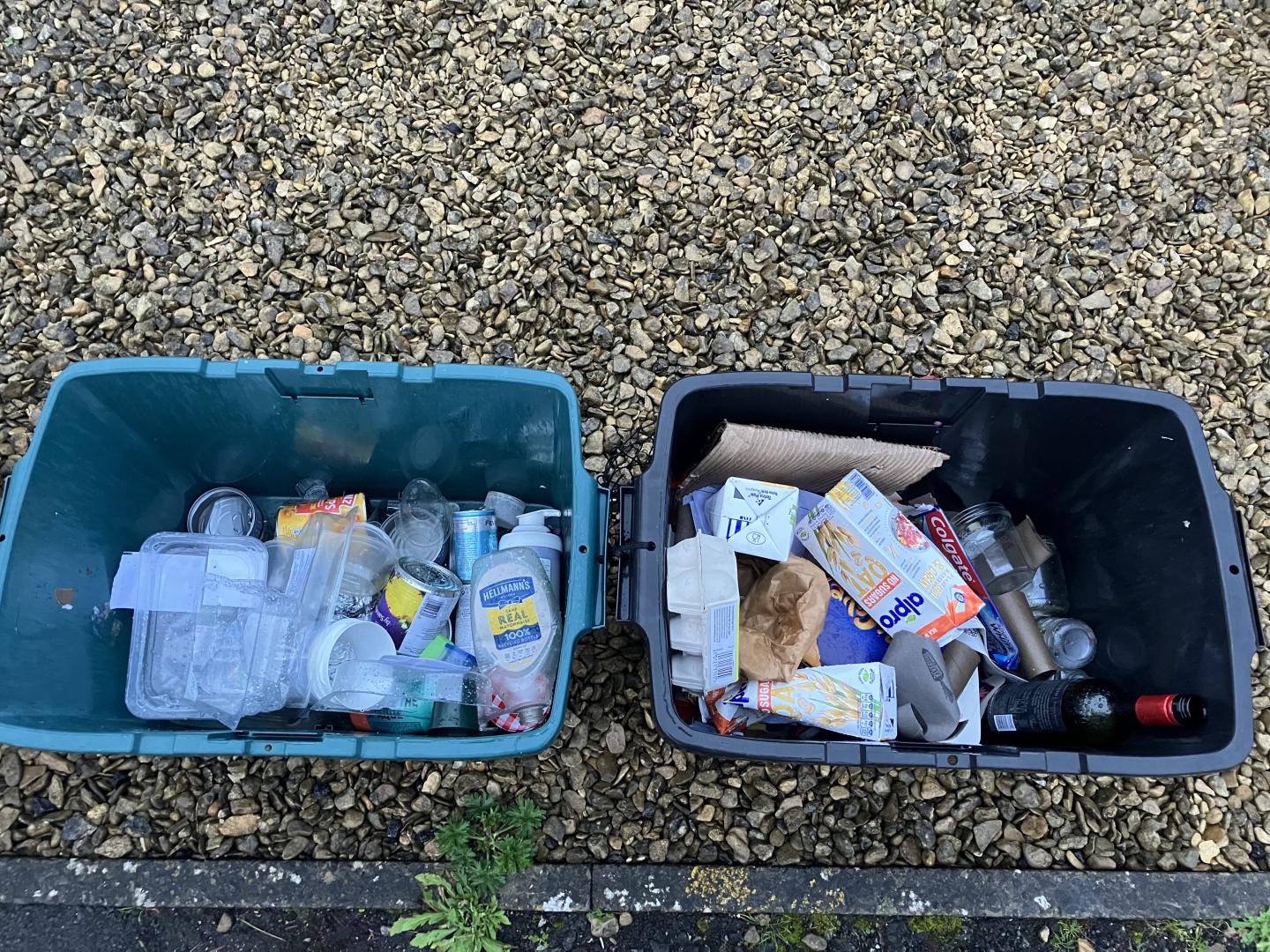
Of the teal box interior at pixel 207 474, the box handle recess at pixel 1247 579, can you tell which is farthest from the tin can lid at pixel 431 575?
the box handle recess at pixel 1247 579

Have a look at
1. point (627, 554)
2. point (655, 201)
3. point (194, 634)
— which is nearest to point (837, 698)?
point (627, 554)

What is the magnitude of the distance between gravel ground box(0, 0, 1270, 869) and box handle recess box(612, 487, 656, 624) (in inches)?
17.9

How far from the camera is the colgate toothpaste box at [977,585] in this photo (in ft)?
5.89

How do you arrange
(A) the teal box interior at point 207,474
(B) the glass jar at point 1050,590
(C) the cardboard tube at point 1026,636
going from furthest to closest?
(B) the glass jar at point 1050,590 < (C) the cardboard tube at point 1026,636 < (A) the teal box interior at point 207,474

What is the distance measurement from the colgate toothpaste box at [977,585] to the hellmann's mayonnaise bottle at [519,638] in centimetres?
84

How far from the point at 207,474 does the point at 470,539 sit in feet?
2.10

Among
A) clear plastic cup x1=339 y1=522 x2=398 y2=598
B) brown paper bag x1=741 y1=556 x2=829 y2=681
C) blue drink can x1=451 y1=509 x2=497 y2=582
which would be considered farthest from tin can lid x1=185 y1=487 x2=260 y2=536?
brown paper bag x1=741 y1=556 x2=829 y2=681

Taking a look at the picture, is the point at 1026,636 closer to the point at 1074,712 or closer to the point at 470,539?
the point at 1074,712

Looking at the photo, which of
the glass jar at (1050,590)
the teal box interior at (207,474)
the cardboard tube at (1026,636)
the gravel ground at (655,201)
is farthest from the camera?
the gravel ground at (655,201)

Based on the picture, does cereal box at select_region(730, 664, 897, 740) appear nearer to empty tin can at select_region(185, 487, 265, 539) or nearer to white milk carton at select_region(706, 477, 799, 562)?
white milk carton at select_region(706, 477, 799, 562)

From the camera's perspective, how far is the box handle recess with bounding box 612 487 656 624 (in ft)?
5.11

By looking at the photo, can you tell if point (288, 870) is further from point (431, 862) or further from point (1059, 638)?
point (1059, 638)

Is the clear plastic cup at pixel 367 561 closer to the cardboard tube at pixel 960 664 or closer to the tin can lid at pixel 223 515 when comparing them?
the tin can lid at pixel 223 515

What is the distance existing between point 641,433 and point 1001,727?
1.08 metres
